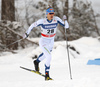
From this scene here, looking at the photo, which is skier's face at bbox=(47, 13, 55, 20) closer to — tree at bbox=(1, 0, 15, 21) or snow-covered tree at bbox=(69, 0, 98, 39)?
tree at bbox=(1, 0, 15, 21)

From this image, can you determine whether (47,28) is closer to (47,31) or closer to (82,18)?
(47,31)

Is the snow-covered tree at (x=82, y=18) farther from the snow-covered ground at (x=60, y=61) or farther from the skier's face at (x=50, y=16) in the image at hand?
the skier's face at (x=50, y=16)

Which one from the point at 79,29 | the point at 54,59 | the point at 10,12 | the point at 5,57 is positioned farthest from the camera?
the point at 79,29

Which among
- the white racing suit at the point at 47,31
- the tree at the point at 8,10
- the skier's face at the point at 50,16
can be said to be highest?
the tree at the point at 8,10

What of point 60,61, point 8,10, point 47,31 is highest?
point 8,10

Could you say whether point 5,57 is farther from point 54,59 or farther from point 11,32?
point 54,59

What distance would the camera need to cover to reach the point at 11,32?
11250 millimetres

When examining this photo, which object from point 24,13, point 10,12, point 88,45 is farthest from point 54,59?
point 24,13

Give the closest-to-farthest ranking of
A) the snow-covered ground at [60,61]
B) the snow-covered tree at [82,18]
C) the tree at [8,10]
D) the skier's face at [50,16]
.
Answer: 1. the skier's face at [50,16]
2. the snow-covered ground at [60,61]
3. the tree at [8,10]
4. the snow-covered tree at [82,18]

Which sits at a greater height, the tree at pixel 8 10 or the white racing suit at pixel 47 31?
the tree at pixel 8 10

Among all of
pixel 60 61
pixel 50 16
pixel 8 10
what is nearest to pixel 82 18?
pixel 8 10

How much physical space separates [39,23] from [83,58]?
4.72 metres

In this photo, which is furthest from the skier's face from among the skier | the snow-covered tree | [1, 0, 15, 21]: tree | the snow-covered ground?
the snow-covered tree

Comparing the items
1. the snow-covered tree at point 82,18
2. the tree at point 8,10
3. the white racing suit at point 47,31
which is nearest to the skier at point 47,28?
the white racing suit at point 47,31
